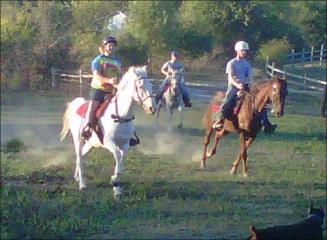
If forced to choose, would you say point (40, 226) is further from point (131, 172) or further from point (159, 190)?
point (131, 172)

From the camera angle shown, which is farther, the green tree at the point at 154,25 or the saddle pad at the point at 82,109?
the green tree at the point at 154,25

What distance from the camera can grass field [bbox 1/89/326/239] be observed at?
10609 mm

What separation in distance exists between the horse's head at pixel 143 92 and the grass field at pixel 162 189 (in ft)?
4.66

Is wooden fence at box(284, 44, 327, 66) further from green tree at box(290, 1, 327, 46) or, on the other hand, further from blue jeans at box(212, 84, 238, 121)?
blue jeans at box(212, 84, 238, 121)

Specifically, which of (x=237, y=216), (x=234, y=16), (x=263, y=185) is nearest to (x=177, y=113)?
(x=263, y=185)

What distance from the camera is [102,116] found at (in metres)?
12.9

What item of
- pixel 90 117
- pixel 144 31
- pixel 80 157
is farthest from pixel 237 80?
pixel 144 31

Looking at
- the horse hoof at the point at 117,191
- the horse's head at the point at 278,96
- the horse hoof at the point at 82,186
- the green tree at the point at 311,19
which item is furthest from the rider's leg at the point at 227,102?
the green tree at the point at 311,19

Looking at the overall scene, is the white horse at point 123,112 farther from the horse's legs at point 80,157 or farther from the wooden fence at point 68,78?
the wooden fence at point 68,78

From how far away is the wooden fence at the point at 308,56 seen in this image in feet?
144

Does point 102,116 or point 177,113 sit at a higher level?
point 102,116

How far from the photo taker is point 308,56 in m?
46.4

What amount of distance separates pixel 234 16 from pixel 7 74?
14.4 meters

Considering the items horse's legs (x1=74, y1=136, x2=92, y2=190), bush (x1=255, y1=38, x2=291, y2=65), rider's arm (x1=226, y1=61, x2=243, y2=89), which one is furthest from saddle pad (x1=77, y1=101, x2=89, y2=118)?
bush (x1=255, y1=38, x2=291, y2=65)
